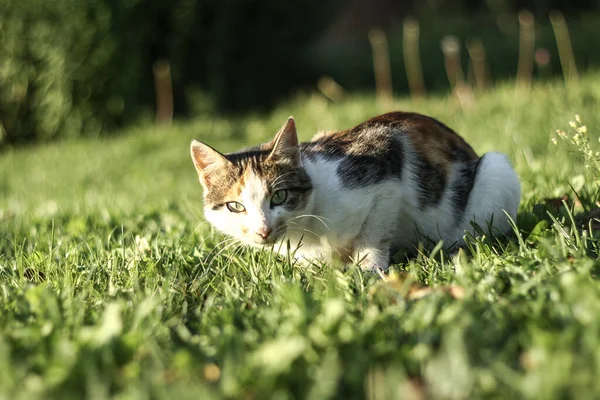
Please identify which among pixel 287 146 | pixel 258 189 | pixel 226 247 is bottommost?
pixel 226 247

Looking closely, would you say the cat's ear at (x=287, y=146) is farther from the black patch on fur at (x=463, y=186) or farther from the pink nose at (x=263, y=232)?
the black patch on fur at (x=463, y=186)

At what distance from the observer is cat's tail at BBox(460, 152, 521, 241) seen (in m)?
3.18

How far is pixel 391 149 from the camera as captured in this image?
3137mm

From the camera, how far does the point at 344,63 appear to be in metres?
12.5

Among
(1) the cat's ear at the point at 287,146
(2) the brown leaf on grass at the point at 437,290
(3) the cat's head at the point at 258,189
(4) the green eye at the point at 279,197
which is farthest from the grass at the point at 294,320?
(1) the cat's ear at the point at 287,146

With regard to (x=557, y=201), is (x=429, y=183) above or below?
above

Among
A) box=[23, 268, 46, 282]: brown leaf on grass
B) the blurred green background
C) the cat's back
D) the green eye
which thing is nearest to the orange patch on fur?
the cat's back

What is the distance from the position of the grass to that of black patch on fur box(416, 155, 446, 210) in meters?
0.39

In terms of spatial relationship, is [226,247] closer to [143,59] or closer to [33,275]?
[33,275]

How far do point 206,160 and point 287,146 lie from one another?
395 millimetres

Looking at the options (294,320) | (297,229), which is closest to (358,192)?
(297,229)

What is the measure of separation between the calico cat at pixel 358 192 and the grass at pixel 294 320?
0.19m

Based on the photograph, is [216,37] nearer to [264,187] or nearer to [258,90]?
[258,90]

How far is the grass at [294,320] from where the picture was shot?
165 cm
